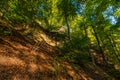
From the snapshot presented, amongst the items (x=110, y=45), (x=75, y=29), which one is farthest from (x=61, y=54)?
(x=75, y=29)

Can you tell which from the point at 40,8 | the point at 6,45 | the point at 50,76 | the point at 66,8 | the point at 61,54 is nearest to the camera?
the point at 50,76

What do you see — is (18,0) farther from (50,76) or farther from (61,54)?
(61,54)

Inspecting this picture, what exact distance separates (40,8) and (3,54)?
18.8 feet

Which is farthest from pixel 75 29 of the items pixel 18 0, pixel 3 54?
pixel 3 54

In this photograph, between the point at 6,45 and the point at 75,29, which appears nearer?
the point at 6,45

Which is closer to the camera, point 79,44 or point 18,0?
point 18,0

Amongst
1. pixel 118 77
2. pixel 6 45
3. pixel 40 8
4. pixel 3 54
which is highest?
pixel 40 8

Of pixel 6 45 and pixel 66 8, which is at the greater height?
pixel 66 8

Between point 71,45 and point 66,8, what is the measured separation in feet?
19.7

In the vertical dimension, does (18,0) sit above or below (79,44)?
above

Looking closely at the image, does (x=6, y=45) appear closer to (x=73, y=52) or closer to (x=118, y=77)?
(x=73, y=52)

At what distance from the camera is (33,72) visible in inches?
294

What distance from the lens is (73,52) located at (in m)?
13.4

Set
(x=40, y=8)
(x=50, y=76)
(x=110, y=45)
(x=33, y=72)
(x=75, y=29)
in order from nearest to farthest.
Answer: (x=33, y=72) → (x=50, y=76) → (x=40, y=8) → (x=110, y=45) → (x=75, y=29)
